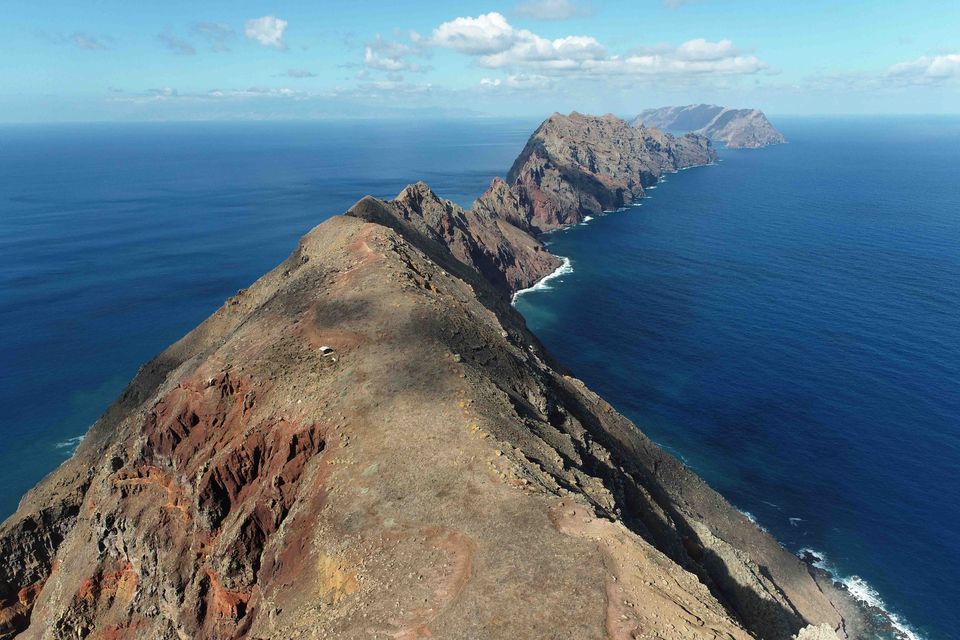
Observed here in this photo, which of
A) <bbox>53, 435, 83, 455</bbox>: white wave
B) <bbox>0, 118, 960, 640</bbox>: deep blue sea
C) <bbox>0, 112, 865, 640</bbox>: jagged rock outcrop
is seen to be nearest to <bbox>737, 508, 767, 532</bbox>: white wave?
<bbox>0, 118, 960, 640</bbox>: deep blue sea

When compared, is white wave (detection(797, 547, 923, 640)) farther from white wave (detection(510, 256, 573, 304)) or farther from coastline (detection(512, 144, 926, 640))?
white wave (detection(510, 256, 573, 304))

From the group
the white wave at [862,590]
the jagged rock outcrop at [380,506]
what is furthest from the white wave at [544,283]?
the white wave at [862,590]

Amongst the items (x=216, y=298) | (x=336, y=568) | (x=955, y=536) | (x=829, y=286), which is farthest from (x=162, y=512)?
(x=829, y=286)

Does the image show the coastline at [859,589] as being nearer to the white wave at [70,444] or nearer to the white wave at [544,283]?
the white wave at [544,283]

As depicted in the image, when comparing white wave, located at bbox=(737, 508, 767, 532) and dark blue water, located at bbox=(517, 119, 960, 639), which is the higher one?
dark blue water, located at bbox=(517, 119, 960, 639)

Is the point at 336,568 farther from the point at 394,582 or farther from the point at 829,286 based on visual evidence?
the point at 829,286

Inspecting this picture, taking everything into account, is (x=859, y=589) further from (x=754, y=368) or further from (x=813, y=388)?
(x=754, y=368)

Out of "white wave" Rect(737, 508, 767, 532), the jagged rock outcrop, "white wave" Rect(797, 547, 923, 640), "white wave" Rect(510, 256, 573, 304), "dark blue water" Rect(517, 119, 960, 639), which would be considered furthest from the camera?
"white wave" Rect(510, 256, 573, 304)
